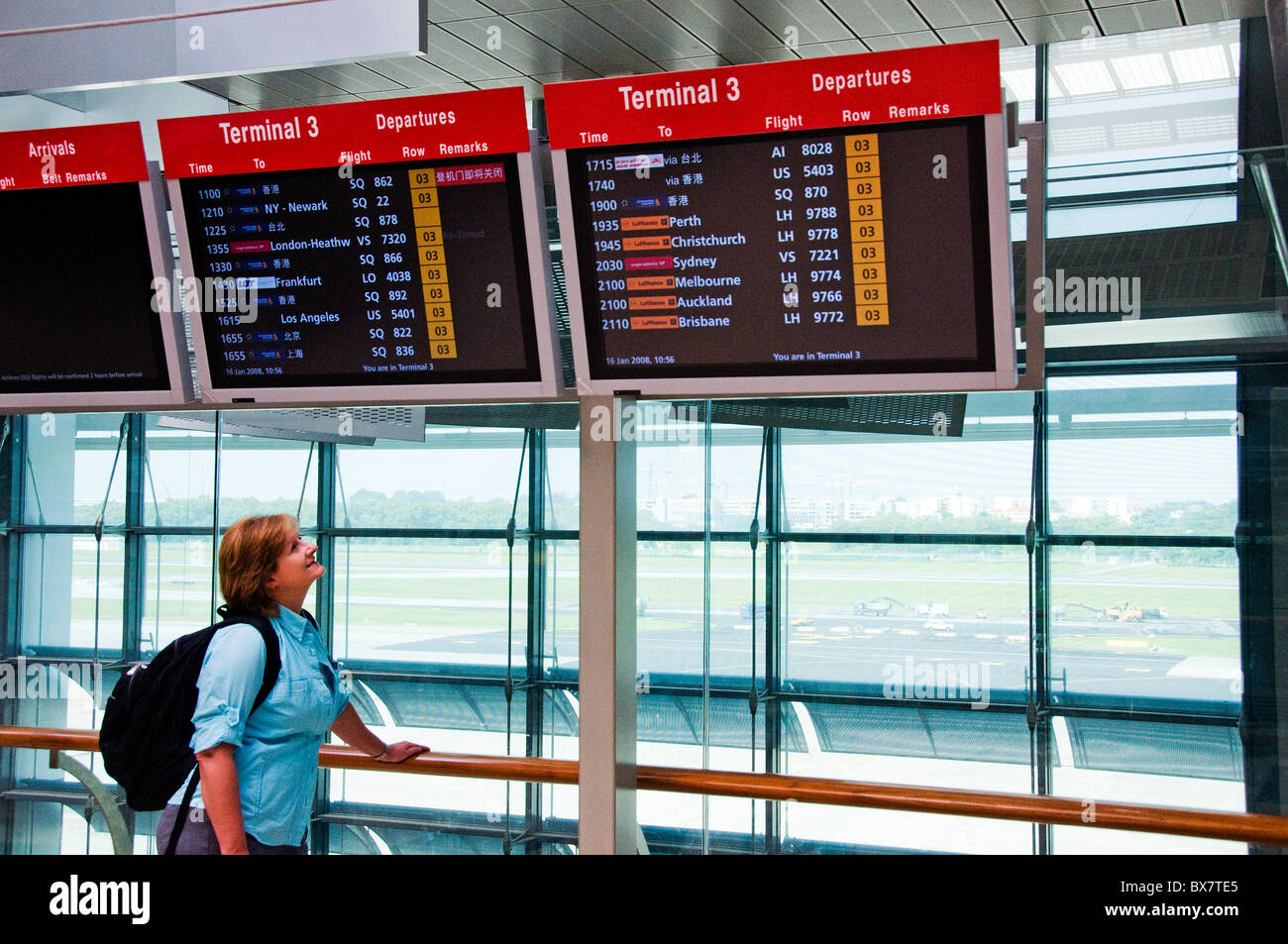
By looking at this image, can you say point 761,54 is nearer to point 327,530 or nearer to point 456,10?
point 456,10

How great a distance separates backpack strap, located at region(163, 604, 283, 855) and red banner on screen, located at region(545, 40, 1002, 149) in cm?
98

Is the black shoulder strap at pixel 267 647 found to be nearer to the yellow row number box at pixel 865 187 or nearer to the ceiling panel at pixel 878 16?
the yellow row number box at pixel 865 187

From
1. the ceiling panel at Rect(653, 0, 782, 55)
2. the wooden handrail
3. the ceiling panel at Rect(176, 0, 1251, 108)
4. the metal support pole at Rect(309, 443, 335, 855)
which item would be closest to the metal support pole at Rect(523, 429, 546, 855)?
the metal support pole at Rect(309, 443, 335, 855)

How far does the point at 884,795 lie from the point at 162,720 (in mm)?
1318

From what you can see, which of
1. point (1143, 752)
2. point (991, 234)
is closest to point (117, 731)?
point (991, 234)

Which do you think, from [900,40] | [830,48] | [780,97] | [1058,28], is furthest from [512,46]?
[780,97]

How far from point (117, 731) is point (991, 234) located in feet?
5.42

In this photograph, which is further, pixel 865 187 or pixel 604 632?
pixel 604 632

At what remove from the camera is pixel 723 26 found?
4684mm

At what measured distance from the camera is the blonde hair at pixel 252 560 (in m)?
1.80

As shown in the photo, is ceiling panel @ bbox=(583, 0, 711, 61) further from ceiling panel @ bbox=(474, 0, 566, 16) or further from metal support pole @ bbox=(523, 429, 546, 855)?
metal support pole @ bbox=(523, 429, 546, 855)

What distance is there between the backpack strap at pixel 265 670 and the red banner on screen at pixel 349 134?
90 cm

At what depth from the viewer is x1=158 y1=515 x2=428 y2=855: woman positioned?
66.0 inches
